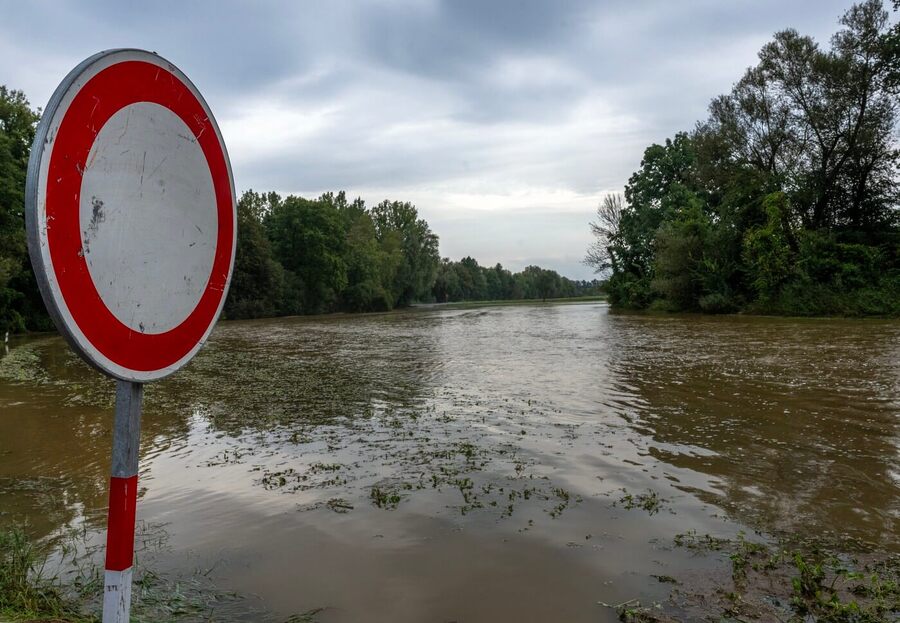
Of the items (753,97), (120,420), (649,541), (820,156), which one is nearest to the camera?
(120,420)

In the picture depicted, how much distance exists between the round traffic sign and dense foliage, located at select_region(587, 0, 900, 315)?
110ft

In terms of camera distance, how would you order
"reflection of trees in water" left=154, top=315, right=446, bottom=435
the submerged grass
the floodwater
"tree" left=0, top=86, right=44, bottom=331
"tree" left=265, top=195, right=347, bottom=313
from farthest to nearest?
"tree" left=265, top=195, right=347, bottom=313 < "tree" left=0, top=86, right=44, bottom=331 < "reflection of trees in water" left=154, top=315, right=446, bottom=435 < the floodwater < the submerged grass

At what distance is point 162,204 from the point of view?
67.7 inches

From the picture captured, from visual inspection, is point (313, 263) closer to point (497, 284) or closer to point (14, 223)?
point (14, 223)

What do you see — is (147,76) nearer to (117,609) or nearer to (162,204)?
(162,204)

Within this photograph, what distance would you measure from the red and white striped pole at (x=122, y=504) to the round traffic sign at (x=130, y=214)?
0.27 ft

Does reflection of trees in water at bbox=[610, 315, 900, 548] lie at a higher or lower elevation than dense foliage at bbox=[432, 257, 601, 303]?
lower

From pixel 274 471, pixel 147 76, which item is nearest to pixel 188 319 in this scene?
pixel 147 76

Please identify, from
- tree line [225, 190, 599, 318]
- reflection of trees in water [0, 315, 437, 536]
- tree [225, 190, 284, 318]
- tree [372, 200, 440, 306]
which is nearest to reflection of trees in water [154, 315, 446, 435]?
reflection of trees in water [0, 315, 437, 536]

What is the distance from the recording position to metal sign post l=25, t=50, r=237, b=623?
139cm

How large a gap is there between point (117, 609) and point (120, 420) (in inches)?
22.1

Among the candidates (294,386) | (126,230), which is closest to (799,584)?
(126,230)

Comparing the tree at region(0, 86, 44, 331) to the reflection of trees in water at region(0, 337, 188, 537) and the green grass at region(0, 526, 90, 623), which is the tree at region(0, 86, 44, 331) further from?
the green grass at region(0, 526, 90, 623)

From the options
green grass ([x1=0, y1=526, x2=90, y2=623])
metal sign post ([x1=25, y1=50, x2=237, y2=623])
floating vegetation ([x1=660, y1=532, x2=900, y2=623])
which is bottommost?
floating vegetation ([x1=660, y1=532, x2=900, y2=623])
